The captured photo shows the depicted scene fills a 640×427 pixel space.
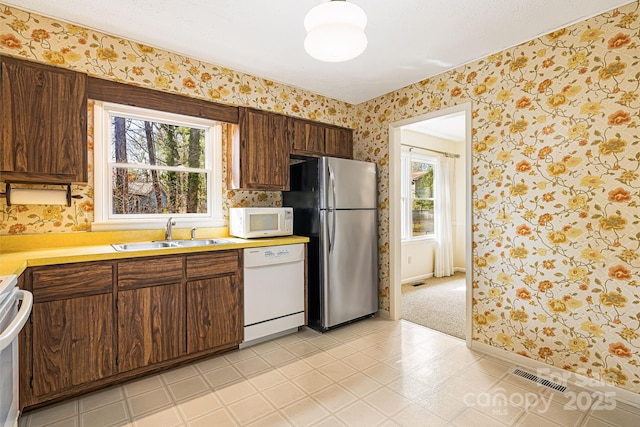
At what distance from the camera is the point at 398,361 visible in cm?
251

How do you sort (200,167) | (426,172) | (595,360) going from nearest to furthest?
(595,360), (200,167), (426,172)

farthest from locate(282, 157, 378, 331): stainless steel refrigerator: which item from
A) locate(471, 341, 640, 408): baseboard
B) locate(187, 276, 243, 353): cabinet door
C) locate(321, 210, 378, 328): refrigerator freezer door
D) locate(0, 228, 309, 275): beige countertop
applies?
locate(471, 341, 640, 408): baseboard

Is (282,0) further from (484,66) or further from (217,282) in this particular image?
(217,282)

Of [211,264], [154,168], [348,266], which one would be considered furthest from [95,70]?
[348,266]

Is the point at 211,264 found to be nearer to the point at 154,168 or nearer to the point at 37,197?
the point at 154,168

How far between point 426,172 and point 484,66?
292 centimetres

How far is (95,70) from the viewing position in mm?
2287

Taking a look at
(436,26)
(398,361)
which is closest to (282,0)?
(436,26)

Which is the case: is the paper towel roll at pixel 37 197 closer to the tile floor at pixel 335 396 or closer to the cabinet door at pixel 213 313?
the cabinet door at pixel 213 313

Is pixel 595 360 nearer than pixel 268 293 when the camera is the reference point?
Yes

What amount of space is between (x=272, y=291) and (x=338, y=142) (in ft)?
6.43

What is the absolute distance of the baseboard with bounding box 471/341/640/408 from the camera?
6.43 ft

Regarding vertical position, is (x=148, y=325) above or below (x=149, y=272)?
below

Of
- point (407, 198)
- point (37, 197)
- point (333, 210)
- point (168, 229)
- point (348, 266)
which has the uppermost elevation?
point (407, 198)
